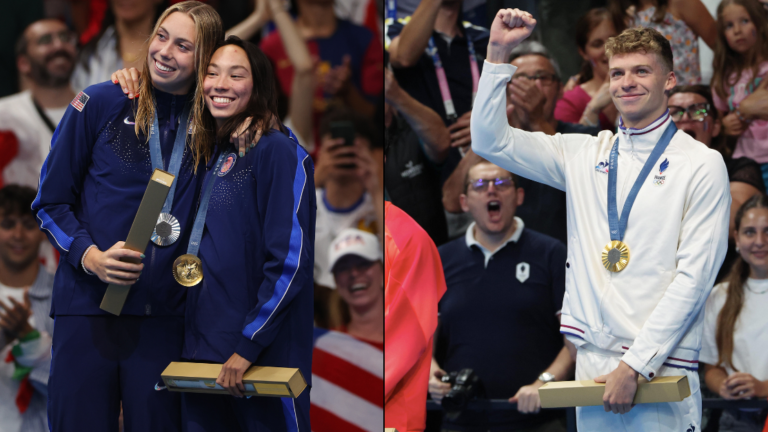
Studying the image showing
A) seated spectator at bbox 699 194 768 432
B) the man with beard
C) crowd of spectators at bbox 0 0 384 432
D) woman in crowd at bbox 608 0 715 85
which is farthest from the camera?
the man with beard

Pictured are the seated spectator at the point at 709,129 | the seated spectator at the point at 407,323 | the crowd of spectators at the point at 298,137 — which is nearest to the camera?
the seated spectator at the point at 407,323

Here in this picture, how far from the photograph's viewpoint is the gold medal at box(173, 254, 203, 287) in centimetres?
259

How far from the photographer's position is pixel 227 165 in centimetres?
270

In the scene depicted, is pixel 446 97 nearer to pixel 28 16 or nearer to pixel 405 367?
pixel 405 367

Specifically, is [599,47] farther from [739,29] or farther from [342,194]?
[342,194]

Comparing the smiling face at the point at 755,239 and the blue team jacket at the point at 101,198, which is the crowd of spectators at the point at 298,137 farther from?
the smiling face at the point at 755,239

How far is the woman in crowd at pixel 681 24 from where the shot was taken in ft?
12.8

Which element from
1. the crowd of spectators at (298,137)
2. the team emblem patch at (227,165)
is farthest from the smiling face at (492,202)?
the team emblem patch at (227,165)

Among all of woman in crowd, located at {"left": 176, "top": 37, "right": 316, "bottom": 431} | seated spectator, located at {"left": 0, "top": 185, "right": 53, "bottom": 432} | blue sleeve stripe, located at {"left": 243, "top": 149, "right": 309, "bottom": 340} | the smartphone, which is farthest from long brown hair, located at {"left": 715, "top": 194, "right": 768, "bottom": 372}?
seated spectator, located at {"left": 0, "top": 185, "right": 53, "bottom": 432}

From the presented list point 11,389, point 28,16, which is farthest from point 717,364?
point 28,16

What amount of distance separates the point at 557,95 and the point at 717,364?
5.37 ft

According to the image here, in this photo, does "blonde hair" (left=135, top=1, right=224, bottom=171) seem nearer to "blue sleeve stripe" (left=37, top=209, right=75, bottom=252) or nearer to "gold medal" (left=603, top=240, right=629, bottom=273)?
"blue sleeve stripe" (left=37, top=209, right=75, bottom=252)

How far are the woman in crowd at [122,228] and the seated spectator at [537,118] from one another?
68.2 inches

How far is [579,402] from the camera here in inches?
99.9
